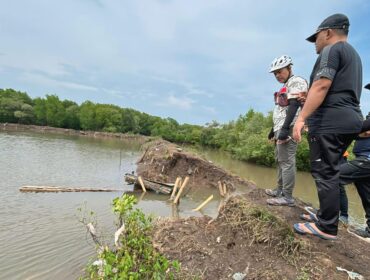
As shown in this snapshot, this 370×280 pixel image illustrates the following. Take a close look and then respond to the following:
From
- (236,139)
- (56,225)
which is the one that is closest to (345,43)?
(56,225)

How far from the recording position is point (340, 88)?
3.04m

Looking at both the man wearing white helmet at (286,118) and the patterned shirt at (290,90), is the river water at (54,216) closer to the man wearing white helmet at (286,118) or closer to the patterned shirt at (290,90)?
the man wearing white helmet at (286,118)

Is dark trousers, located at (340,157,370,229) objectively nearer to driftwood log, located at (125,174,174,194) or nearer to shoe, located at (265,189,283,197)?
shoe, located at (265,189,283,197)

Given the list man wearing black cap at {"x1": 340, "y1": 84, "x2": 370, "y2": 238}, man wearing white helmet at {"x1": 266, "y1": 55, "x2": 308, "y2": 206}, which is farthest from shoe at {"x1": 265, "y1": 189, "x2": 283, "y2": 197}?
man wearing black cap at {"x1": 340, "y1": 84, "x2": 370, "y2": 238}

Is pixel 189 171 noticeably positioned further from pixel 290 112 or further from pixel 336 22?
pixel 336 22

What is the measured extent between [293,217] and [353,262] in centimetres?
112

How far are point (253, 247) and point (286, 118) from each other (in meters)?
2.07

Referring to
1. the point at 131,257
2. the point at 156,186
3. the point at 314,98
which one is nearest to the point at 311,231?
the point at 314,98

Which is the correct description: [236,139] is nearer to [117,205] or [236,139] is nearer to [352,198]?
[352,198]

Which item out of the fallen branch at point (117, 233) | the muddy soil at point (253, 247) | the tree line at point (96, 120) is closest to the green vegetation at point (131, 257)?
the fallen branch at point (117, 233)

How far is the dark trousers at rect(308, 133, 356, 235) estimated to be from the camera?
300cm

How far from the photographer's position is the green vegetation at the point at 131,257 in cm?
271

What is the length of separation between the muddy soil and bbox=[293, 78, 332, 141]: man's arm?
126 cm

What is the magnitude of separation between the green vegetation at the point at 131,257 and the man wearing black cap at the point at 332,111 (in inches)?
70.1
